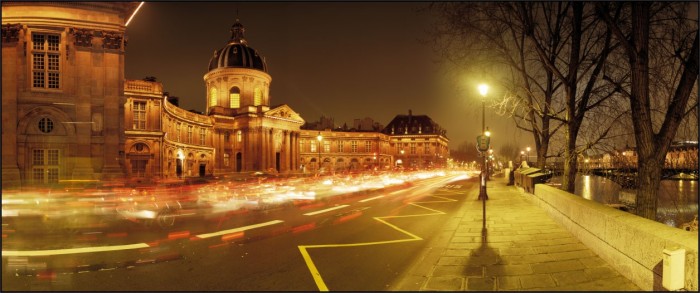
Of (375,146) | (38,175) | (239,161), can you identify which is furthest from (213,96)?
(38,175)

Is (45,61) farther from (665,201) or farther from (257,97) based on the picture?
(257,97)

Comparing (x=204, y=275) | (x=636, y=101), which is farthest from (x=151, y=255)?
(x=636, y=101)

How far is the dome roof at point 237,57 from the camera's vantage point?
8350 centimetres

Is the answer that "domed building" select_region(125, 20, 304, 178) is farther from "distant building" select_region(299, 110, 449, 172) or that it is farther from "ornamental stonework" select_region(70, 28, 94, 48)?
"ornamental stonework" select_region(70, 28, 94, 48)

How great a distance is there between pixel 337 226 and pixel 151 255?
5.96 metres

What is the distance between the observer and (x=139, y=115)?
45.4 metres

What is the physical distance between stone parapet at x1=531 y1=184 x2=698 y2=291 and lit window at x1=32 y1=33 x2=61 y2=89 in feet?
98.0

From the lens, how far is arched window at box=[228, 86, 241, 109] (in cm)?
8438

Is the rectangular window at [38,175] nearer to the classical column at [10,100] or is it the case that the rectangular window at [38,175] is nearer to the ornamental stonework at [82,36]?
the classical column at [10,100]

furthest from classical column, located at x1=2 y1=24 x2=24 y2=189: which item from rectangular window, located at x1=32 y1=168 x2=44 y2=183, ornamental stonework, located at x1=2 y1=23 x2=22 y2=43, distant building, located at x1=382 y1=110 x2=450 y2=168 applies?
distant building, located at x1=382 y1=110 x2=450 y2=168

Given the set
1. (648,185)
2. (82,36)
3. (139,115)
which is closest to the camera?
(648,185)

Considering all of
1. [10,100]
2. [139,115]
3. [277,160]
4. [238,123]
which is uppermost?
[238,123]

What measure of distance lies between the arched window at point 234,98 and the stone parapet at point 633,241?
80.2m

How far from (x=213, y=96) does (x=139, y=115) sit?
137 feet
